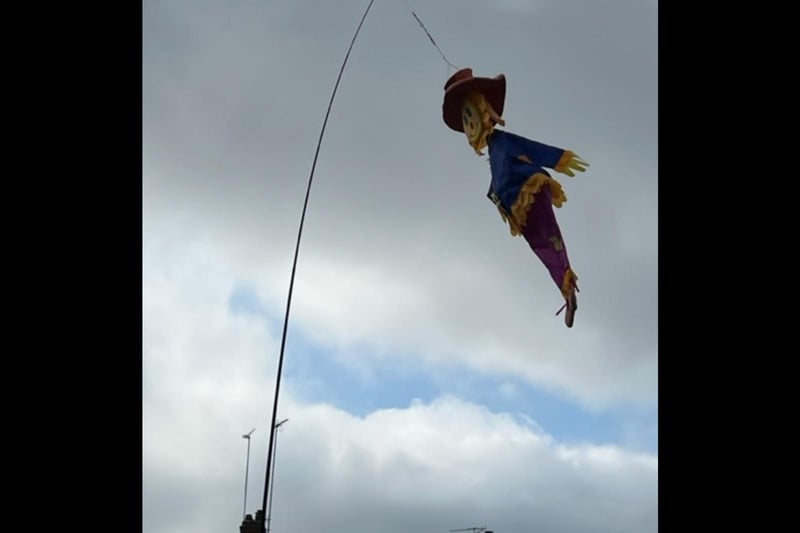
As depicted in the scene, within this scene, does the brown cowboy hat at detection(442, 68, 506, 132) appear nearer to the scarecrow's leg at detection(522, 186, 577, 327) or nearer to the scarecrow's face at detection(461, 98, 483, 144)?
the scarecrow's face at detection(461, 98, 483, 144)

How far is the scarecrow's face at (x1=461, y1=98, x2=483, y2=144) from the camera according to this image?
10.5 metres

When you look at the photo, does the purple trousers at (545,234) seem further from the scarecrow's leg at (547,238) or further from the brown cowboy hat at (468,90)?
the brown cowboy hat at (468,90)

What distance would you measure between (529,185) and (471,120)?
1545mm

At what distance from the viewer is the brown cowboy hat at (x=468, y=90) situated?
10.6m

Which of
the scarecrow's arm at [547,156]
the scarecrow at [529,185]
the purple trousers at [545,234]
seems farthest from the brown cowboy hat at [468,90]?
the purple trousers at [545,234]

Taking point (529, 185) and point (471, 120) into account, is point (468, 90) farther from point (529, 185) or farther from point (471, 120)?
point (529, 185)

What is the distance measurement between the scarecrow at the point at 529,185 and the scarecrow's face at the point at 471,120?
0.05 feet

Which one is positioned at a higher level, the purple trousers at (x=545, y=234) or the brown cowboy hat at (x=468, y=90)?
the brown cowboy hat at (x=468, y=90)

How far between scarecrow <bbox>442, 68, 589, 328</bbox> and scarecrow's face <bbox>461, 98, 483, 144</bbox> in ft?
0.05
